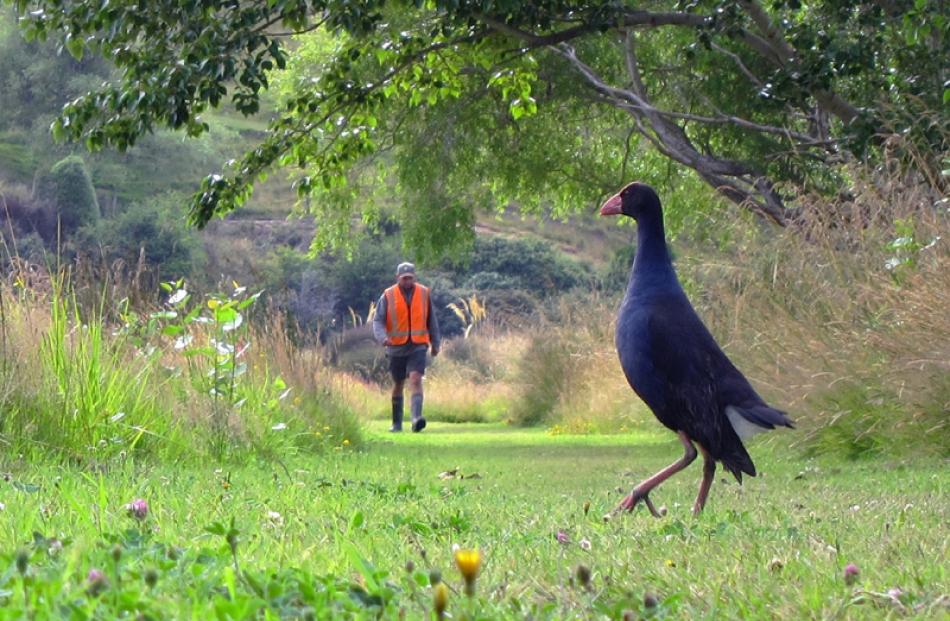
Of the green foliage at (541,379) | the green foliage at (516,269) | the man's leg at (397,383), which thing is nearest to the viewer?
the man's leg at (397,383)

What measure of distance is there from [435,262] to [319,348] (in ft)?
29.4

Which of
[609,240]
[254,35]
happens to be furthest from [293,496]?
[609,240]

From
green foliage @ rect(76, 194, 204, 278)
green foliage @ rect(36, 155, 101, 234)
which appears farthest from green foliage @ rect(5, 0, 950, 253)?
green foliage @ rect(36, 155, 101, 234)

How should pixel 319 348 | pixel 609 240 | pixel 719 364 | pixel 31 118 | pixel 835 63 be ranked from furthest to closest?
1. pixel 609 240
2. pixel 31 118
3. pixel 319 348
4. pixel 835 63
5. pixel 719 364

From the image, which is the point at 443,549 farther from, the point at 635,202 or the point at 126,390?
the point at 126,390

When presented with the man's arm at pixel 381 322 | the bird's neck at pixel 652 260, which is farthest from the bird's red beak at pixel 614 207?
the man's arm at pixel 381 322

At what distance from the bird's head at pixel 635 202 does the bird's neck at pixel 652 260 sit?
16 centimetres

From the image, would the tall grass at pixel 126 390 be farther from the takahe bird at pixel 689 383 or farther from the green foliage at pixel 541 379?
the green foliage at pixel 541 379

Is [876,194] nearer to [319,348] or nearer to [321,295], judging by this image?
[319,348]

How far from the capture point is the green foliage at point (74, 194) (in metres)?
50.8

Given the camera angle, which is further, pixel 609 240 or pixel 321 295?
pixel 609 240

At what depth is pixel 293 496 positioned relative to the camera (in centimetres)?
676

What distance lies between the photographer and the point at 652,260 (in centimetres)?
782

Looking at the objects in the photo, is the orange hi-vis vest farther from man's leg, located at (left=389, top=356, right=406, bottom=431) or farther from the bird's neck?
the bird's neck
